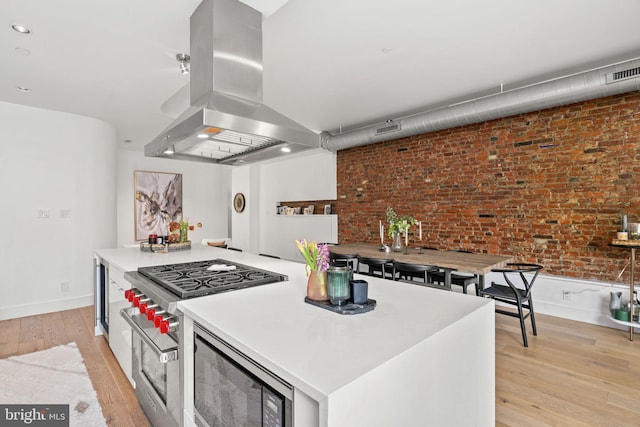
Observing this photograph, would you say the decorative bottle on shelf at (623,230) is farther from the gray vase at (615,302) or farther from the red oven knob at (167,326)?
the red oven knob at (167,326)

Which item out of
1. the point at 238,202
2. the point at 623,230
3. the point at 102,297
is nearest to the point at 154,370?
the point at 102,297

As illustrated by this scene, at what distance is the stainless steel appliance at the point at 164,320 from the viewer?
4.68 feet

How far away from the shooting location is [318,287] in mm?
1433

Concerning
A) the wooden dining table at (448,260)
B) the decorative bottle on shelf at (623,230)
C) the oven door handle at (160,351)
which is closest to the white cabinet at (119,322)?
the oven door handle at (160,351)

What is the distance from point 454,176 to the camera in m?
4.65

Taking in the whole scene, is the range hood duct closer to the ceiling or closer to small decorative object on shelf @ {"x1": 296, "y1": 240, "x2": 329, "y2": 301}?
the ceiling

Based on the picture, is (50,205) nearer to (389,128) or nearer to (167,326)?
(167,326)

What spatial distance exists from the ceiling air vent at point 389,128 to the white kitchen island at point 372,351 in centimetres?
330

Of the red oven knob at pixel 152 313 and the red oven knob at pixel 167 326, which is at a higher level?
the red oven knob at pixel 152 313

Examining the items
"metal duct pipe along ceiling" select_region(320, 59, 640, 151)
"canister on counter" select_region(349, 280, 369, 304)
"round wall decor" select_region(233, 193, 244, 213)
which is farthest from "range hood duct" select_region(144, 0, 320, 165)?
"round wall decor" select_region(233, 193, 244, 213)

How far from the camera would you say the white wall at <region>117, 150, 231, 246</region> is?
680 cm

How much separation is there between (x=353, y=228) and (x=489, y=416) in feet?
14.9

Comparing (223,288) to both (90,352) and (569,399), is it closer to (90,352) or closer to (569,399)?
(90,352)

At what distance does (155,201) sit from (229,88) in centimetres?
622
